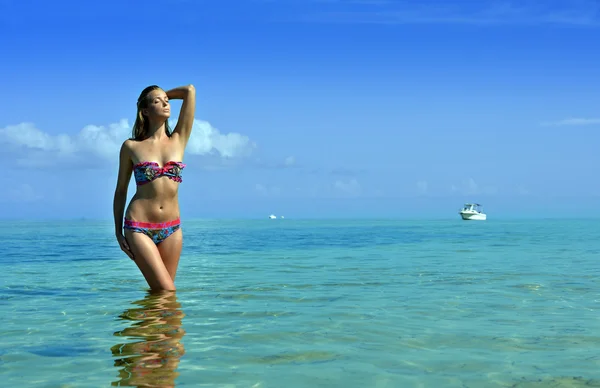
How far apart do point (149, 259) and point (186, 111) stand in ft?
6.28

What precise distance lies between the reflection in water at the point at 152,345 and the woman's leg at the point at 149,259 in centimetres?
21

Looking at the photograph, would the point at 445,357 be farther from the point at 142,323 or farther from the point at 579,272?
the point at 579,272

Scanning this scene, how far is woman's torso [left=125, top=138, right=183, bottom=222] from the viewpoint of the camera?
285 inches

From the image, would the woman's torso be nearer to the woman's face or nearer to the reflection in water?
the woman's face

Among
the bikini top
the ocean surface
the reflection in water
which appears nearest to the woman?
the bikini top

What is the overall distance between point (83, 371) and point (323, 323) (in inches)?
115

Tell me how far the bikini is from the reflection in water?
81 centimetres

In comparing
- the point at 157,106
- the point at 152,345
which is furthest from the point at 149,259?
the point at 152,345

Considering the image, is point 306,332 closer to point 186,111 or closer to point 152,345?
point 152,345

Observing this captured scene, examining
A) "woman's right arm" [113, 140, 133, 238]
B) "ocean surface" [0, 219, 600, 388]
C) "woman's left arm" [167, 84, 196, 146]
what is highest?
"woman's left arm" [167, 84, 196, 146]

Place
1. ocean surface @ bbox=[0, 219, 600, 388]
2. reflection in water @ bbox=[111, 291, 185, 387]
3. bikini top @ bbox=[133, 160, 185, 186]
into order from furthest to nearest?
bikini top @ bbox=[133, 160, 185, 186]
ocean surface @ bbox=[0, 219, 600, 388]
reflection in water @ bbox=[111, 291, 185, 387]

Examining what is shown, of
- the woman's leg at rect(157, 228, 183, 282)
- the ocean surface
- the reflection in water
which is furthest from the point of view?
the woman's leg at rect(157, 228, 183, 282)

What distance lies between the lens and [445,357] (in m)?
5.15

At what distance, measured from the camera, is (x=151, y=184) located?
725cm
